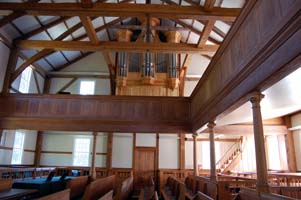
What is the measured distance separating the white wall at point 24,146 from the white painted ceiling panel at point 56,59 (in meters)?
3.59

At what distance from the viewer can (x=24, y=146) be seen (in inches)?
457

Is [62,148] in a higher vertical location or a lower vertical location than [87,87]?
lower

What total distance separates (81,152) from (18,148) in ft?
9.36

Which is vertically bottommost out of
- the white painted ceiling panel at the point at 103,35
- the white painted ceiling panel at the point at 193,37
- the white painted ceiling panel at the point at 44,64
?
the white painted ceiling panel at the point at 44,64

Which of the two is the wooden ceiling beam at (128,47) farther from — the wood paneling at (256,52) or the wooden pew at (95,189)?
the wooden pew at (95,189)

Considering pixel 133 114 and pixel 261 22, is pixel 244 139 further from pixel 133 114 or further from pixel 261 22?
pixel 261 22

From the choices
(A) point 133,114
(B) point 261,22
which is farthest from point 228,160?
(B) point 261,22

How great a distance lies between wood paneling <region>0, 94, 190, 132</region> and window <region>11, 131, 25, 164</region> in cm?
243

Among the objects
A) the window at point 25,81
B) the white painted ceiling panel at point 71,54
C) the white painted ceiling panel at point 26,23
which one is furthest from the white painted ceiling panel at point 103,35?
the window at point 25,81

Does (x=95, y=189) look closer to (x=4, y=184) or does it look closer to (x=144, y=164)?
(x=4, y=184)

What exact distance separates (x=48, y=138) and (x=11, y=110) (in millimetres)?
4037

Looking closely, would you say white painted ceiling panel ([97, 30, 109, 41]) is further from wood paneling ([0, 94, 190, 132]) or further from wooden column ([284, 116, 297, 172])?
wooden column ([284, 116, 297, 172])

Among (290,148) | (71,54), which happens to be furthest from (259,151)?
(71,54)

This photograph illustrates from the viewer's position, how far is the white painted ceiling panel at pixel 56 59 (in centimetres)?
1232
